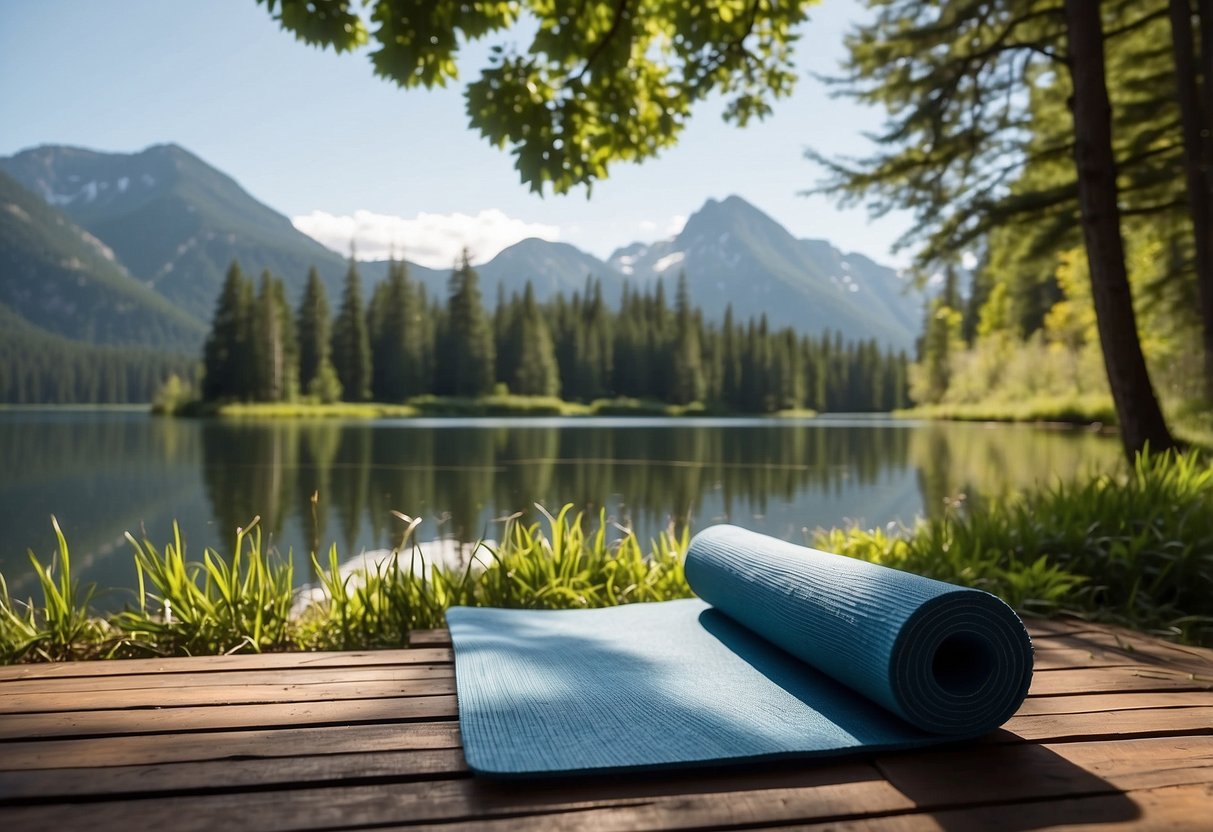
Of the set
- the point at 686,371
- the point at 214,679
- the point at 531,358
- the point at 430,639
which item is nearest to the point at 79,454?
the point at 430,639

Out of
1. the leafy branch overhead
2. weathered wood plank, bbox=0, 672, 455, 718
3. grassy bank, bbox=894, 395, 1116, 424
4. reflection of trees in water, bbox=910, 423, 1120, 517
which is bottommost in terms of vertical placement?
reflection of trees in water, bbox=910, 423, 1120, 517

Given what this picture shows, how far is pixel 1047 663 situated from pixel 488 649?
1.52 metres

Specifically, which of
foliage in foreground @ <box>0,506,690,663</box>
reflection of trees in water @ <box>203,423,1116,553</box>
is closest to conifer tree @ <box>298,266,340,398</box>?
reflection of trees in water @ <box>203,423,1116,553</box>

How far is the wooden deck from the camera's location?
1250 millimetres

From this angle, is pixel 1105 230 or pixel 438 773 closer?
pixel 438 773

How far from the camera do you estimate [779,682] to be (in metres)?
1.94

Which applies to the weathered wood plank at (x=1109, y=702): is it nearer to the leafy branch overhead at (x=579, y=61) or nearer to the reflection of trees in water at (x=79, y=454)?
the leafy branch overhead at (x=579, y=61)

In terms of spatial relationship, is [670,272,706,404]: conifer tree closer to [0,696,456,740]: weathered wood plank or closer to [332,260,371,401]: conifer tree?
[332,260,371,401]: conifer tree

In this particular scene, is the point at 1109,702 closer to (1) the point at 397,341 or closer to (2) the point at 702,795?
(2) the point at 702,795

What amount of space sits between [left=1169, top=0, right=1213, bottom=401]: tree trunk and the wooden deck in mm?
6107

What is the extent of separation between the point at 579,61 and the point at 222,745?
4.29 m

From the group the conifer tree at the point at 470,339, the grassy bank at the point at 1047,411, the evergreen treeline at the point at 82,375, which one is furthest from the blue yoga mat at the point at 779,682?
the evergreen treeline at the point at 82,375

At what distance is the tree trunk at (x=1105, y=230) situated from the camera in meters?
5.22

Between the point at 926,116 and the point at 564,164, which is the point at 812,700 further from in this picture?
the point at 926,116
